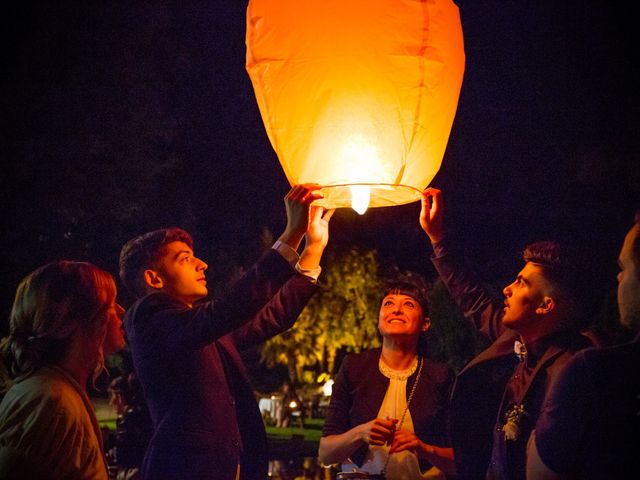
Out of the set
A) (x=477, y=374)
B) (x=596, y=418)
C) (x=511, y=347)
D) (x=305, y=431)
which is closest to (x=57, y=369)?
(x=596, y=418)

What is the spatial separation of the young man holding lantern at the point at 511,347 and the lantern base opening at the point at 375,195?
0.41 meters

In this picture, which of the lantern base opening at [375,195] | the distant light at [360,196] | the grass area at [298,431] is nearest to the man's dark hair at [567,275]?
the lantern base opening at [375,195]

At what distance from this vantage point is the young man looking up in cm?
219

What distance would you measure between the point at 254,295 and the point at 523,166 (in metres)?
7.41

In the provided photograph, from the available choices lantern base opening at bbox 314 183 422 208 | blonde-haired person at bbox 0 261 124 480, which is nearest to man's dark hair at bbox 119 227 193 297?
blonde-haired person at bbox 0 261 124 480

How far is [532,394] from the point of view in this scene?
3.16m

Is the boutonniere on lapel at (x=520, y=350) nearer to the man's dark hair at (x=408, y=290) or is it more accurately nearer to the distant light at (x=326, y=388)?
the man's dark hair at (x=408, y=290)

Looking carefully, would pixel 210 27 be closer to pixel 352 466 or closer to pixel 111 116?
pixel 111 116

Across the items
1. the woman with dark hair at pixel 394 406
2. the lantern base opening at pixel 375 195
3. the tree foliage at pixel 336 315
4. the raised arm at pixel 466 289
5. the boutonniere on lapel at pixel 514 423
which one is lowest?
the tree foliage at pixel 336 315

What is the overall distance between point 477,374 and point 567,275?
2.45ft

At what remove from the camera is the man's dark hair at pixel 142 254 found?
363cm

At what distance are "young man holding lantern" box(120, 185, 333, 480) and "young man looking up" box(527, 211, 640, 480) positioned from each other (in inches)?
53.2

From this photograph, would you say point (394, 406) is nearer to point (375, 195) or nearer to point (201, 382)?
point (201, 382)

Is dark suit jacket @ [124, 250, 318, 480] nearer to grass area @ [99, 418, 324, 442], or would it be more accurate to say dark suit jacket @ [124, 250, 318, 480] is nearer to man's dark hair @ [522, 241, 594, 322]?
man's dark hair @ [522, 241, 594, 322]
